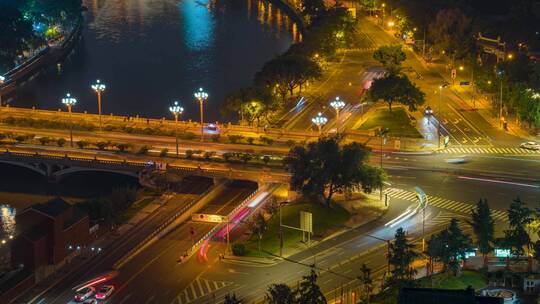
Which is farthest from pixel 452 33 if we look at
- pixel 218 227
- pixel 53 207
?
pixel 53 207

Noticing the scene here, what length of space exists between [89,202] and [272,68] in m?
50.5

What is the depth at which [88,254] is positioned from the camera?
88.0m

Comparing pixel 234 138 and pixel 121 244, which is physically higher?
pixel 234 138

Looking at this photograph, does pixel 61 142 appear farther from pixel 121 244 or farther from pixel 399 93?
pixel 399 93

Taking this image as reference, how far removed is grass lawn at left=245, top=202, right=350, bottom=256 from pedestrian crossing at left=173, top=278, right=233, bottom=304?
5922 millimetres

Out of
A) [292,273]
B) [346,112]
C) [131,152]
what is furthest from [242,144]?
[292,273]

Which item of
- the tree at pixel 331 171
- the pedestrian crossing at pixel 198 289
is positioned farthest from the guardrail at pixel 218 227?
the pedestrian crossing at pixel 198 289

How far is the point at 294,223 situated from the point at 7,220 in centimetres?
3084

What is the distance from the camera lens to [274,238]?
88.8m

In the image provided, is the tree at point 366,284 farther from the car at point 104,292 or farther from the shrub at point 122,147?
the shrub at point 122,147

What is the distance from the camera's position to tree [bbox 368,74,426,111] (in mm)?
130875

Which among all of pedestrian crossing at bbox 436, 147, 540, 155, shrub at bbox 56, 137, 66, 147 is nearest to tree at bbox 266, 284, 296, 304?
pedestrian crossing at bbox 436, 147, 540, 155

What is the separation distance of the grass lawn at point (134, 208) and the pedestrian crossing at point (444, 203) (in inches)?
952

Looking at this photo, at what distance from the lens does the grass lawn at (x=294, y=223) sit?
8738cm
